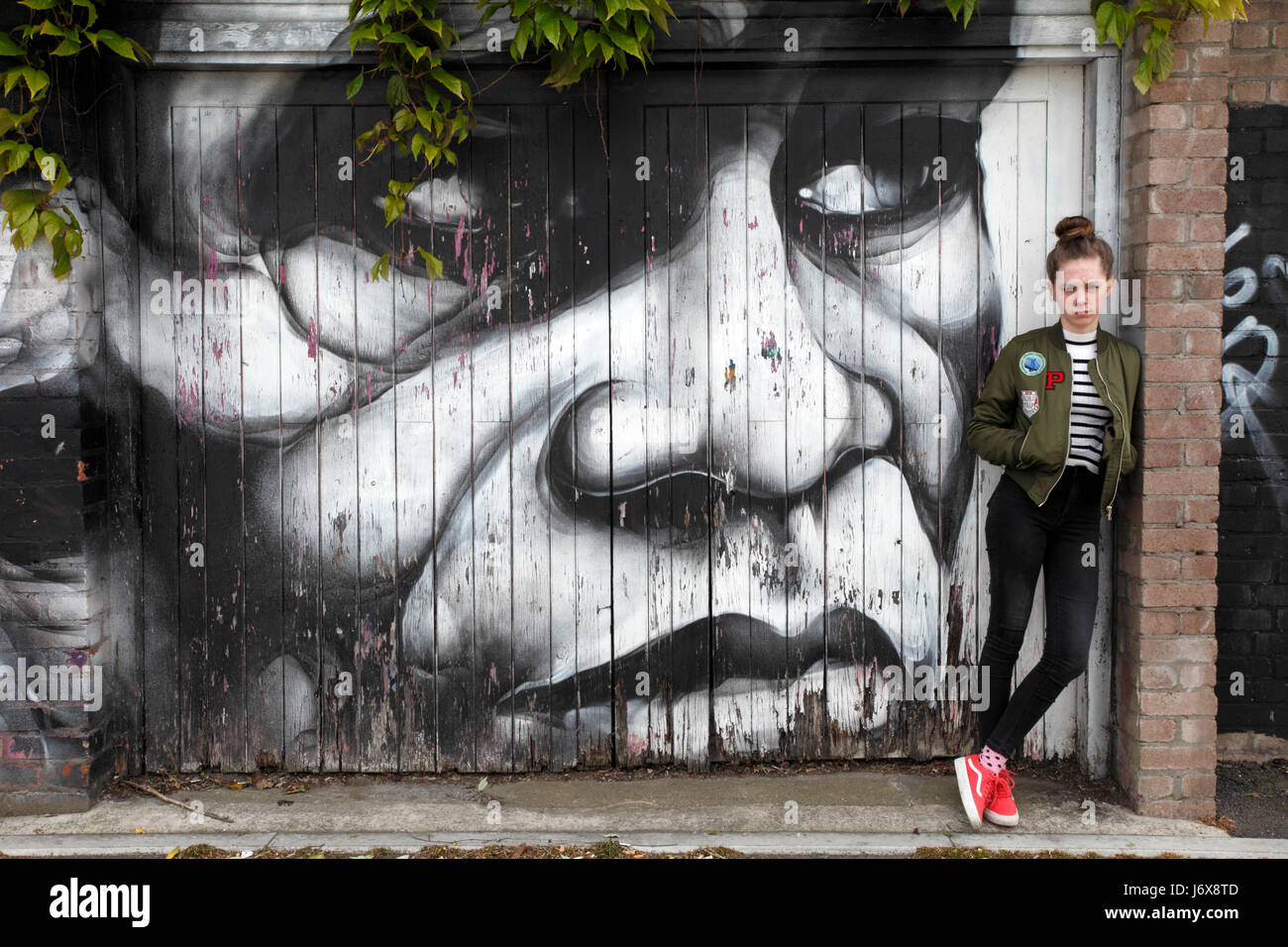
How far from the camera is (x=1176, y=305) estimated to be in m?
3.73

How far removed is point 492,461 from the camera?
4.12 metres

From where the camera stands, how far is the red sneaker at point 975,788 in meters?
3.69

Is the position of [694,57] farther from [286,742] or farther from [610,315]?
[286,742]

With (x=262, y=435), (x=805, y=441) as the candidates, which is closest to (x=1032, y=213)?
(x=805, y=441)

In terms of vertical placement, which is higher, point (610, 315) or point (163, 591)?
point (610, 315)

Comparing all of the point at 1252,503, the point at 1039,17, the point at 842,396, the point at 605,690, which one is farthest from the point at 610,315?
the point at 1252,503

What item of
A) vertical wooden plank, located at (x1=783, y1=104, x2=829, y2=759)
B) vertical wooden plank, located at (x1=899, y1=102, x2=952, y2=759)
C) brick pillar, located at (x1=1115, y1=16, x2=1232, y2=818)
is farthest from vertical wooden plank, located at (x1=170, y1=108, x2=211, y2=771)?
brick pillar, located at (x1=1115, y1=16, x2=1232, y2=818)

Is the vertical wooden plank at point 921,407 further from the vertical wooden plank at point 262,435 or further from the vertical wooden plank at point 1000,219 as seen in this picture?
the vertical wooden plank at point 262,435

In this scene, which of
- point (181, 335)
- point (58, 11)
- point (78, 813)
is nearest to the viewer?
point (58, 11)

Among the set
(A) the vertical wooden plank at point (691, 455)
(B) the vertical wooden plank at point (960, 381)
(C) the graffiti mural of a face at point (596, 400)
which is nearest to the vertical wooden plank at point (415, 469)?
(C) the graffiti mural of a face at point (596, 400)

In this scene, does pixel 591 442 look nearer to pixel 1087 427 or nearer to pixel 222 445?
pixel 222 445

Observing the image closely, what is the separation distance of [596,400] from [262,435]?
124 centimetres

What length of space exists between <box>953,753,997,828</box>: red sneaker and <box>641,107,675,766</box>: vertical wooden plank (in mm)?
1068

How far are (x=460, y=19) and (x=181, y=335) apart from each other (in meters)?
1.53
